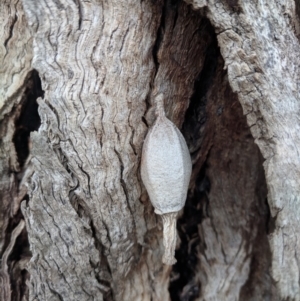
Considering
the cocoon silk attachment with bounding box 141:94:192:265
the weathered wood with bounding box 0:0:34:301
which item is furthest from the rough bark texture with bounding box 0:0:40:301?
the cocoon silk attachment with bounding box 141:94:192:265

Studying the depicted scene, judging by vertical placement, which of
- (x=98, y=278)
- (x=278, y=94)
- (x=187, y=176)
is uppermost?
(x=278, y=94)

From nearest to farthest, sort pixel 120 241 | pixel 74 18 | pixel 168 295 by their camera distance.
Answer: pixel 74 18
pixel 120 241
pixel 168 295

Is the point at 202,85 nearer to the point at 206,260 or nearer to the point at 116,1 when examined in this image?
the point at 116,1

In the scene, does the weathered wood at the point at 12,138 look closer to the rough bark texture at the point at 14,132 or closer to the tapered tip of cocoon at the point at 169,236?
the rough bark texture at the point at 14,132

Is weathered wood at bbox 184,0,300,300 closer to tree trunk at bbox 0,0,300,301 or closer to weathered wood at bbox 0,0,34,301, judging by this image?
tree trunk at bbox 0,0,300,301

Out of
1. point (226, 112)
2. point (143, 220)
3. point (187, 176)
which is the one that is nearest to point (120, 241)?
point (143, 220)

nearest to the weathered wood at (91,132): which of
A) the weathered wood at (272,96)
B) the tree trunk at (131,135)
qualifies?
the tree trunk at (131,135)

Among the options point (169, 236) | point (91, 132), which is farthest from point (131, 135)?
point (169, 236)
